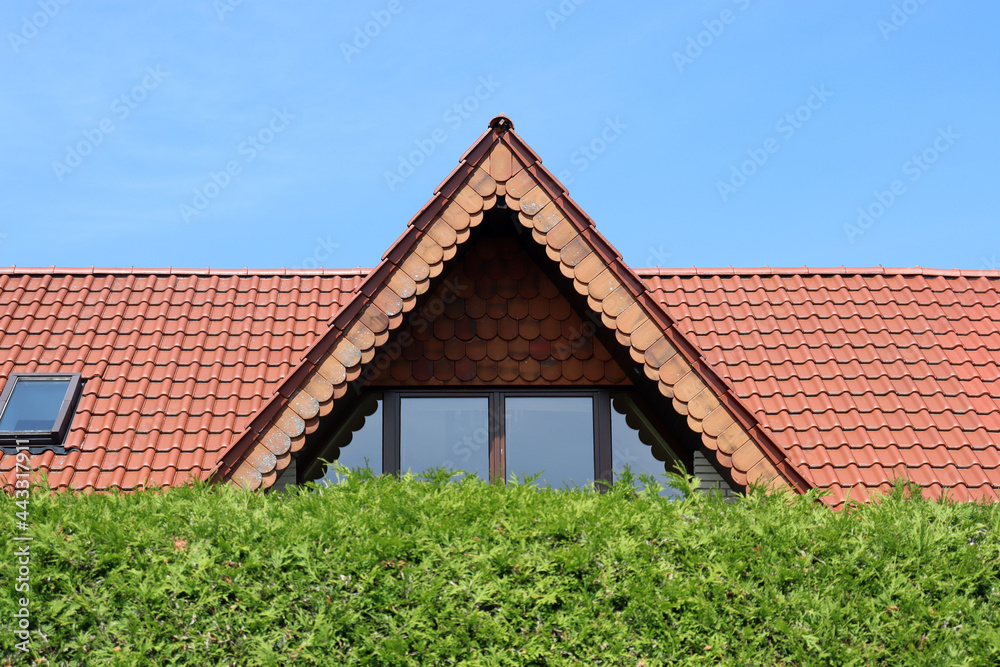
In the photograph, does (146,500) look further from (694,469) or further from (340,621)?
(694,469)

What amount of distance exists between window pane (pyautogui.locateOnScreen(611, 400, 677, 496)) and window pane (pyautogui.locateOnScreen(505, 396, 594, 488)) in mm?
262

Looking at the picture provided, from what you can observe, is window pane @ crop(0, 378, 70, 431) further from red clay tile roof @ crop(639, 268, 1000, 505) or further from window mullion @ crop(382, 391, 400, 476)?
red clay tile roof @ crop(639, 268, 1000, 505)

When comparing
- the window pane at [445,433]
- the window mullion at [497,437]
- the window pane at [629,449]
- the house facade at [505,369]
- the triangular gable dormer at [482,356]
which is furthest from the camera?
the window pane at [629,449]

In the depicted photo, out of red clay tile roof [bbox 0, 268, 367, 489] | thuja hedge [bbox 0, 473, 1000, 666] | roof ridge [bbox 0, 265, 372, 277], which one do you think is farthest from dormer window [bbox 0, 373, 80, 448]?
thuja hedge [bbox 0, 473, 1000, 666]

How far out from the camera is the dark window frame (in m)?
8.80

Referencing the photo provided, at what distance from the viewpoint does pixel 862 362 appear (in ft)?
31.1

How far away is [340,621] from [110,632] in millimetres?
1530

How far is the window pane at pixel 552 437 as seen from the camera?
884 centimetres

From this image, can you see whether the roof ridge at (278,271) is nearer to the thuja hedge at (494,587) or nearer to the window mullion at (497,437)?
the window mullion at (497,437)

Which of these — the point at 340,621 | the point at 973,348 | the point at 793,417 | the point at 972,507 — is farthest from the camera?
the point at 973,348

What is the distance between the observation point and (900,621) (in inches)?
211

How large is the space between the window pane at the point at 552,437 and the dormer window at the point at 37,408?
472cm

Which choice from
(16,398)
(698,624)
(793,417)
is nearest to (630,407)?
(793,417)

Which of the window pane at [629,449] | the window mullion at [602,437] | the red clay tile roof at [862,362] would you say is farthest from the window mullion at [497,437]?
the red clay tile roof at [862,362]
